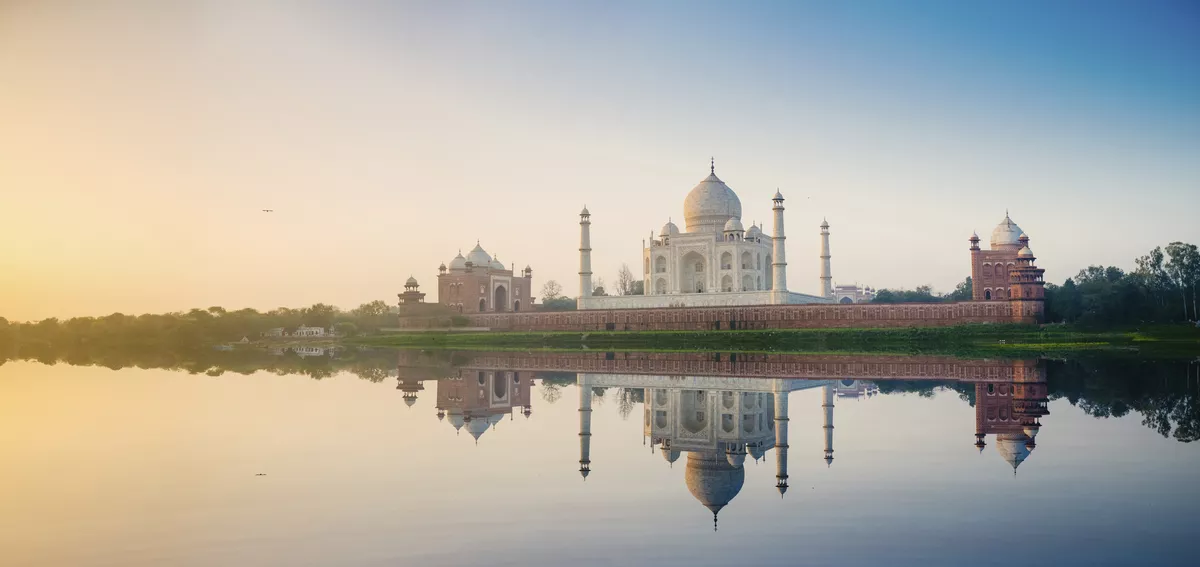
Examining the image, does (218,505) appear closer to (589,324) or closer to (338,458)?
(338,458)

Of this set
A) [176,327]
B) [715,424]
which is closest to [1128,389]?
[715,424]

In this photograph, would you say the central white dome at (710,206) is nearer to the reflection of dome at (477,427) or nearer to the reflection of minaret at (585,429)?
the reflection of minaret at (585,429)

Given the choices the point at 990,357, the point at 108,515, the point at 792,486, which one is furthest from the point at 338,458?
the point at 990,357

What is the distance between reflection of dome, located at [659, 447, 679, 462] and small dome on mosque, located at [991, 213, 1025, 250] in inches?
1438

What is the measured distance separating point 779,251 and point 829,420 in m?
30.5

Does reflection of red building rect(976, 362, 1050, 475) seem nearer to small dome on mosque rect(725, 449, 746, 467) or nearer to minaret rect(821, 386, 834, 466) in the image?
minaret rect(821, 386, 834, 466)

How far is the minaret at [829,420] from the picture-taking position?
30.0ft

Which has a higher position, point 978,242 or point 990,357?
point 978,242

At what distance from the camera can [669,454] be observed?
29.6 feet

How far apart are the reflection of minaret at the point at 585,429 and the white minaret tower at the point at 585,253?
28.2 m

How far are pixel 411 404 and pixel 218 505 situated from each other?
7814 millimetres

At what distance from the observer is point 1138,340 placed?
2741 centimetres

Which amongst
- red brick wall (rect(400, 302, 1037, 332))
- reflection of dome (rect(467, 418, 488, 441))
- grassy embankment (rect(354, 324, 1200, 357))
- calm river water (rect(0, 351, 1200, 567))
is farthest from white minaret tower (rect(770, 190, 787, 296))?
reflection of dome (rect(467, 418, 488, 441))

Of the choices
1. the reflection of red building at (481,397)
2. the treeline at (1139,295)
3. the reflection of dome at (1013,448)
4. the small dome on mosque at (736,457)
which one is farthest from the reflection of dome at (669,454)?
the treeline at (1139,295)
